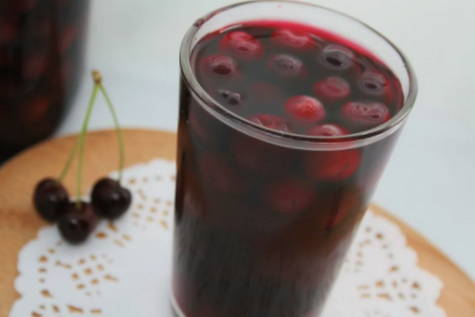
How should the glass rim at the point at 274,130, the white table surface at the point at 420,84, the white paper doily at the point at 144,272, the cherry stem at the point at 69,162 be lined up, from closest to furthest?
1. the glass rim at the point at 274,130
2. the white paper doily at the point at 144,272
3. the cherry stem at the point at 69,162
4. the white table surface at the point at 420,84

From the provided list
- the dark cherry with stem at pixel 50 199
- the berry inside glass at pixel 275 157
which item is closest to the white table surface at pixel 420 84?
the dark cherry with stem at pixel 50 199

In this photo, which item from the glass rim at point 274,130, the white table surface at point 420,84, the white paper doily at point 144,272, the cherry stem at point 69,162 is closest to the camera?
the glass rim at point 274,130

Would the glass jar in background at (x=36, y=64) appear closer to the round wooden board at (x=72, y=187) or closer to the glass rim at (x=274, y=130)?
the round wooden board at (x=72, y=187)

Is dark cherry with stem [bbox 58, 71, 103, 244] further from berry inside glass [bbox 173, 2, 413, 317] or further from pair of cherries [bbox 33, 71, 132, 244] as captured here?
berry inside glass [bbox 173, 2, 413, 317]

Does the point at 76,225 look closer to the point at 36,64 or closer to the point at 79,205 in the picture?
the point at 79,205

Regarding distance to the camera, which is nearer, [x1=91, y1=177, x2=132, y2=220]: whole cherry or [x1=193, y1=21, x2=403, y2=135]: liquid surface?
[x1=193, y1=21, x2=403, y2=135]: liquid surface

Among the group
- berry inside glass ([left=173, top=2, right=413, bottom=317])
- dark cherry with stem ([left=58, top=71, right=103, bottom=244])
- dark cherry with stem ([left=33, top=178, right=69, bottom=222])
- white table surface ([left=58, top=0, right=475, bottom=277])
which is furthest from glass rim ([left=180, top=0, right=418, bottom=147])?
white table surface ([left=58, top=0, right=475, bottom=277])
